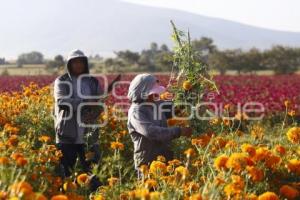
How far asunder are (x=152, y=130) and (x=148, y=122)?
4.4 inches

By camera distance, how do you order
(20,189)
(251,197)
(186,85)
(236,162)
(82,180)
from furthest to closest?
(186,85)
(82,180)
(236,162)
(251,197)
(20,189)

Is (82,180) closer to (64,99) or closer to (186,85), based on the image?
(64,99)

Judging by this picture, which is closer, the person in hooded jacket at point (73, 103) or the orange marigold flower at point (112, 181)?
the orange marigold flower at point (112, 181)

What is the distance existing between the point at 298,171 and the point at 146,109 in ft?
4.62

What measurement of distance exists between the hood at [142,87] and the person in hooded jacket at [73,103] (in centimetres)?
110

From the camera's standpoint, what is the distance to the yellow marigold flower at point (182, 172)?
11.4ft

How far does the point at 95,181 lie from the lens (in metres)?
5.80

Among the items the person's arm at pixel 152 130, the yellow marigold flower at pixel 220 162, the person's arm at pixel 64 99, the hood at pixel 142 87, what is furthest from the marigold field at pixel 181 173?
the person's arm at pixel 64 99

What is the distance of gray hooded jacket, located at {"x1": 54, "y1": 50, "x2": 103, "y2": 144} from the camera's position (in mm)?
5777

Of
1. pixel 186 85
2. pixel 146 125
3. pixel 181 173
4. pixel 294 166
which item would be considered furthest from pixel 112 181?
pixel 186 85

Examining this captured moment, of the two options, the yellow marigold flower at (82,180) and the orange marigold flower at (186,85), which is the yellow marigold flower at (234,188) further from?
the orange marigold flower at (186,85)

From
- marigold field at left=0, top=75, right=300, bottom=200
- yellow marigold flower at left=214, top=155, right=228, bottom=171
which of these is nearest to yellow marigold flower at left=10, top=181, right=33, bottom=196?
marigold field at left=0, top=75, right=300, bottom=200

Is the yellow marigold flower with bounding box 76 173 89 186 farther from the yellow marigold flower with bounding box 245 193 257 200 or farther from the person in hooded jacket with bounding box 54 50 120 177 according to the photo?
the person in hooded jacket with bounding box 54 50 120 177

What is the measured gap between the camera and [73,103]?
5.73 meters
